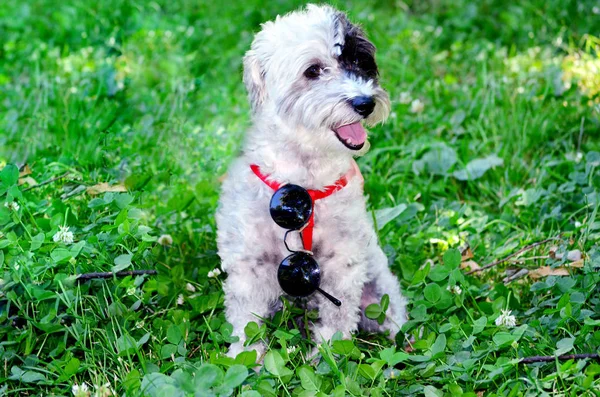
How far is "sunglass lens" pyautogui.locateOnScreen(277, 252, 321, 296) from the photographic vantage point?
317 cm

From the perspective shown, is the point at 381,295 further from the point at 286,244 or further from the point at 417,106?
the point at 417,106

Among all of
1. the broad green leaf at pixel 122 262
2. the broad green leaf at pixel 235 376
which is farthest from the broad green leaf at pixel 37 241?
the broad green leaf at pixel 235 376

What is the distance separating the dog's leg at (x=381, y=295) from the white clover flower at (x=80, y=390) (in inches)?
50.3

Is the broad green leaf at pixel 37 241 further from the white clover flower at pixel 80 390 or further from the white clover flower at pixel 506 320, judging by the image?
the white clover flower at pixel 506 320

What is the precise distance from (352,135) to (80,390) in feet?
4.67

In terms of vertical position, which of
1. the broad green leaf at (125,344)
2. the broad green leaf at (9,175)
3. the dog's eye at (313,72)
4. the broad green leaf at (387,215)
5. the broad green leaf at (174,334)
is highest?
the dog's eye at (313,72)

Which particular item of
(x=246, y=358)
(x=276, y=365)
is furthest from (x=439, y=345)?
(x=246, y=358)

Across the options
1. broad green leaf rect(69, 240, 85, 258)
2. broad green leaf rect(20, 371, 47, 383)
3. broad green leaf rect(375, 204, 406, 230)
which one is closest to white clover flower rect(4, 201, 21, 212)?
broad green leaf rect(69, 240, 85, 258)

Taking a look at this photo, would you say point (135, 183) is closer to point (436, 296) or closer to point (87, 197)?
point (87, 197)

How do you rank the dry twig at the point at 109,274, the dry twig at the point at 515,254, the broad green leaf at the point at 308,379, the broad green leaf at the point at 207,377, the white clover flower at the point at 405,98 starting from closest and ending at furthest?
the broad green leaf at the point at 207,377 < the broad green leaf at the point at 308,379 < the dry twig at the point at 109,274 < the dry twig at the point at 515,254 < the white clover flower at the point at 405,98

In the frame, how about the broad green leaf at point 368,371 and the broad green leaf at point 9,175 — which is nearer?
the broad green leaf at point 368,371

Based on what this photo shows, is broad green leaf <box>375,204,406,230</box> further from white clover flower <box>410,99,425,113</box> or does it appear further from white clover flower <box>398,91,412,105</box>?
white clover flower <box>398,91,412,105</box>

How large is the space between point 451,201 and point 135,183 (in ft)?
6.35

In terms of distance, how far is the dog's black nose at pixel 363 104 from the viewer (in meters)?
3.14
